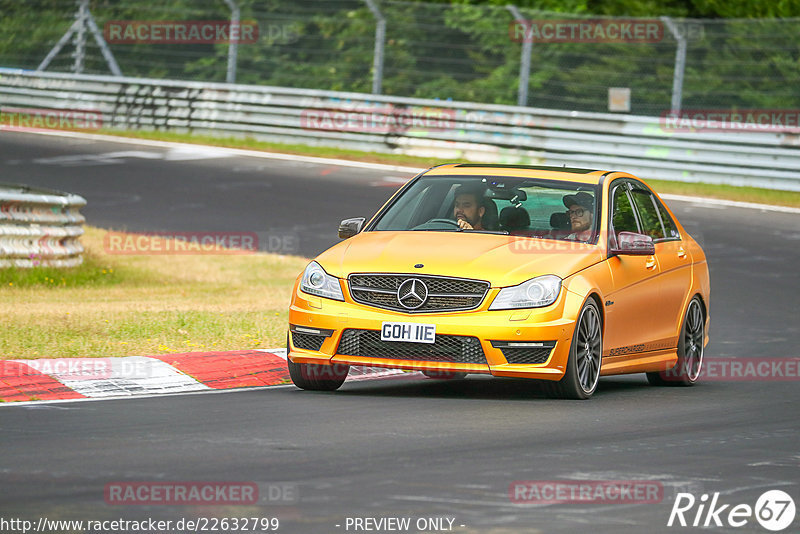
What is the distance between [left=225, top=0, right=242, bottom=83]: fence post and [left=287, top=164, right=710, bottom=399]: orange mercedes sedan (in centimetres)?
1931

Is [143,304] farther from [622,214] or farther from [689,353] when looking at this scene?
[689,353]

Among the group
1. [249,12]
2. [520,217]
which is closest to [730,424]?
[520,217]

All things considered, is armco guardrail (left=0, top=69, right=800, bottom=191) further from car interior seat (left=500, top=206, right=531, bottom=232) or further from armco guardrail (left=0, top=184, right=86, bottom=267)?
car interior seat (left=500, top=206, right=531, bottom=232)

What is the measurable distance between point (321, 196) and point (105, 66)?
11.3 meters

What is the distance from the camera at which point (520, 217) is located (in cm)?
1083

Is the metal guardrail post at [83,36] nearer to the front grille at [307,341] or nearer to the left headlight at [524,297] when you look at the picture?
the front grille at [307,341]

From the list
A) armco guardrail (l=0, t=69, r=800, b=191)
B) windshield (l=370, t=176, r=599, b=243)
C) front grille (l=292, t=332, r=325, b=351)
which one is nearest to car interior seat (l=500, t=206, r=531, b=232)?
windshield (l=370, t=176, r=599, b=243)

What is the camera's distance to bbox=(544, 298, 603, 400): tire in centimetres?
978

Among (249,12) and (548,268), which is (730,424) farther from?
(249,12)

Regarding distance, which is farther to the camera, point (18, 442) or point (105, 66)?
point (105, 66)

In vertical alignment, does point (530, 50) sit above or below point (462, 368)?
above

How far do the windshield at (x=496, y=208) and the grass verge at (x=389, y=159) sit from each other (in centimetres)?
1395

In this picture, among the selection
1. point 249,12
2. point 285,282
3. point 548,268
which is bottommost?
point 285,282

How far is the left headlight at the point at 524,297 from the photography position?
9594 mm
